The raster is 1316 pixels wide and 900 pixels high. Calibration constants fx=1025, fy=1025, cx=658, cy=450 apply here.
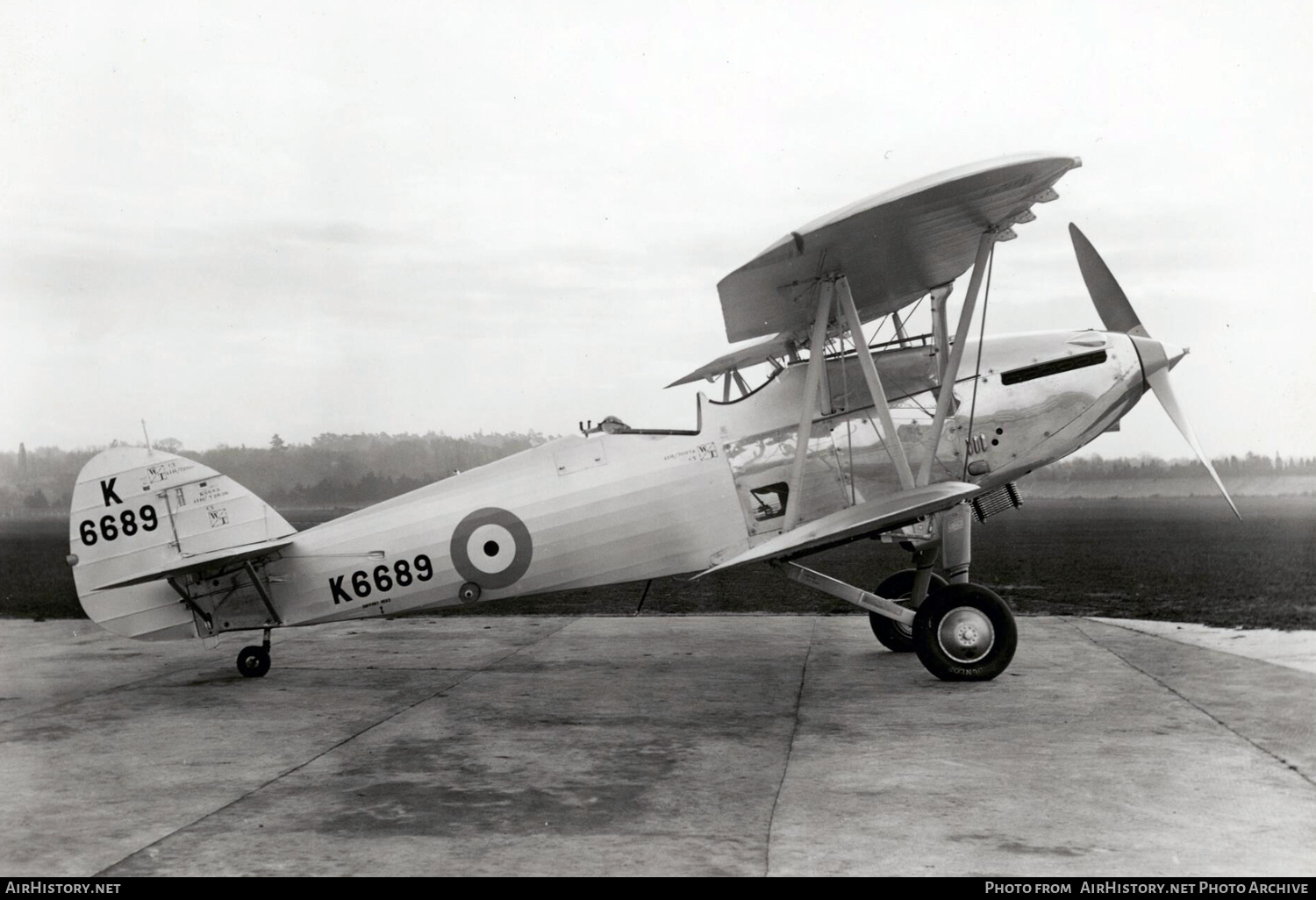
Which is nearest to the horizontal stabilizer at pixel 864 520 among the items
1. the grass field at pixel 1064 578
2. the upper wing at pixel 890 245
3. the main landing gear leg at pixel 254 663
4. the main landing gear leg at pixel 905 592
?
the main landing gear leg at pixel 905 592

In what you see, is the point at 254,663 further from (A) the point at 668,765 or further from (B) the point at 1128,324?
(B) the point at 1128,324

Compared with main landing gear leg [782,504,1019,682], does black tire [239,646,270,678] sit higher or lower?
higher

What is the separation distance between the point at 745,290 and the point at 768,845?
436 centimetres

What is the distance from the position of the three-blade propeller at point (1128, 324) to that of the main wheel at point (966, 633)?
75.3 inches

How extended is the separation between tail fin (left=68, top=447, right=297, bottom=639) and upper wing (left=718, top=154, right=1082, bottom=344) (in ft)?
14.1

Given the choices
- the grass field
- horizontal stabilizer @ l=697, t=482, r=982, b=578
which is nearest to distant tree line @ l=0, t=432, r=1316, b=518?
the grass field

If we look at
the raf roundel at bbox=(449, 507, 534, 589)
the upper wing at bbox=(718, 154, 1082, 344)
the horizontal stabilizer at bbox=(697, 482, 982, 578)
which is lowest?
the horizontal stabilizer at bbox=(697, 482, 982, 578)

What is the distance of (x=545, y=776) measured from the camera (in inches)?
211

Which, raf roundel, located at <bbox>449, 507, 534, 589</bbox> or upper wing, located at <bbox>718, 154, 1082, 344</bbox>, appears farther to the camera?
raf roundel, located at <bbox>449, 507, 534, 589</bbox>

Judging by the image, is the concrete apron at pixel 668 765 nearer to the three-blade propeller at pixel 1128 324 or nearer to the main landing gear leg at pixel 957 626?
the main landing gear leg at pixel 957 626

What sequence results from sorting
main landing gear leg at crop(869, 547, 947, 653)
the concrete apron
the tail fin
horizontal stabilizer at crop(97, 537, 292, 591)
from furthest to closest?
1. main landing gear leg at crop(869, 547, 947, 653)
2. the tail fin
3. horizontal stabilizer at crop(97, 537, 292, 591)
4. the concrete apron

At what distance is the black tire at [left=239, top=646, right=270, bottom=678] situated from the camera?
8.52 metres

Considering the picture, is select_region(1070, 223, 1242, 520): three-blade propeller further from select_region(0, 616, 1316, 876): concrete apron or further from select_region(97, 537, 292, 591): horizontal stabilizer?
select_region(97, 537, 292, 591): horizontal stabilizer

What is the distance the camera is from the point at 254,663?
853 centimetres
